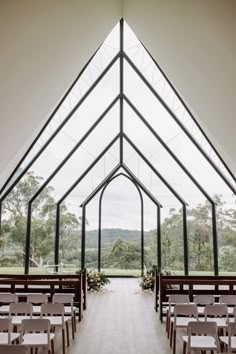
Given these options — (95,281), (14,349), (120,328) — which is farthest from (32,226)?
(14,349)

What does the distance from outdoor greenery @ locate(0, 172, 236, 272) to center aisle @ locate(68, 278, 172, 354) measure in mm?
3143

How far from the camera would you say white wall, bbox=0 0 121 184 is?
5258 millimetres

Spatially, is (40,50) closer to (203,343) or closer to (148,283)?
(203,343)

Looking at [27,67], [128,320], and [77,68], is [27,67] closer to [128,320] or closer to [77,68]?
[77,68]

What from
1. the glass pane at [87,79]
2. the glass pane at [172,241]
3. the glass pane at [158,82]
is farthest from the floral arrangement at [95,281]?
the glass pane at [158,82]

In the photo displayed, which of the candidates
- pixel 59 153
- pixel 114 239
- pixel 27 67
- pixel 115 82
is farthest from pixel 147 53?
pixel 114 239

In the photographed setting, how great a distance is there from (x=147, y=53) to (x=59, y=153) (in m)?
4.43

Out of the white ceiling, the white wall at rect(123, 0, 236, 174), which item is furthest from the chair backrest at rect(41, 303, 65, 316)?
the white wall at rect(123, 0, 236, 174)

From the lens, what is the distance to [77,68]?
7859mm

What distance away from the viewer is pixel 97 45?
7.53 metres

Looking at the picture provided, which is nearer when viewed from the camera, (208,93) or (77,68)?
(208,93)

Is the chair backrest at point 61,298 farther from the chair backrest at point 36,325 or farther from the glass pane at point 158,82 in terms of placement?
the glass pane at point 158,82

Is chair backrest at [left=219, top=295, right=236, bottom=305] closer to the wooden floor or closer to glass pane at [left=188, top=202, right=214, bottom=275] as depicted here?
the wooden floor

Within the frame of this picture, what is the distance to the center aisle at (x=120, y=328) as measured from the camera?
5.55 m
